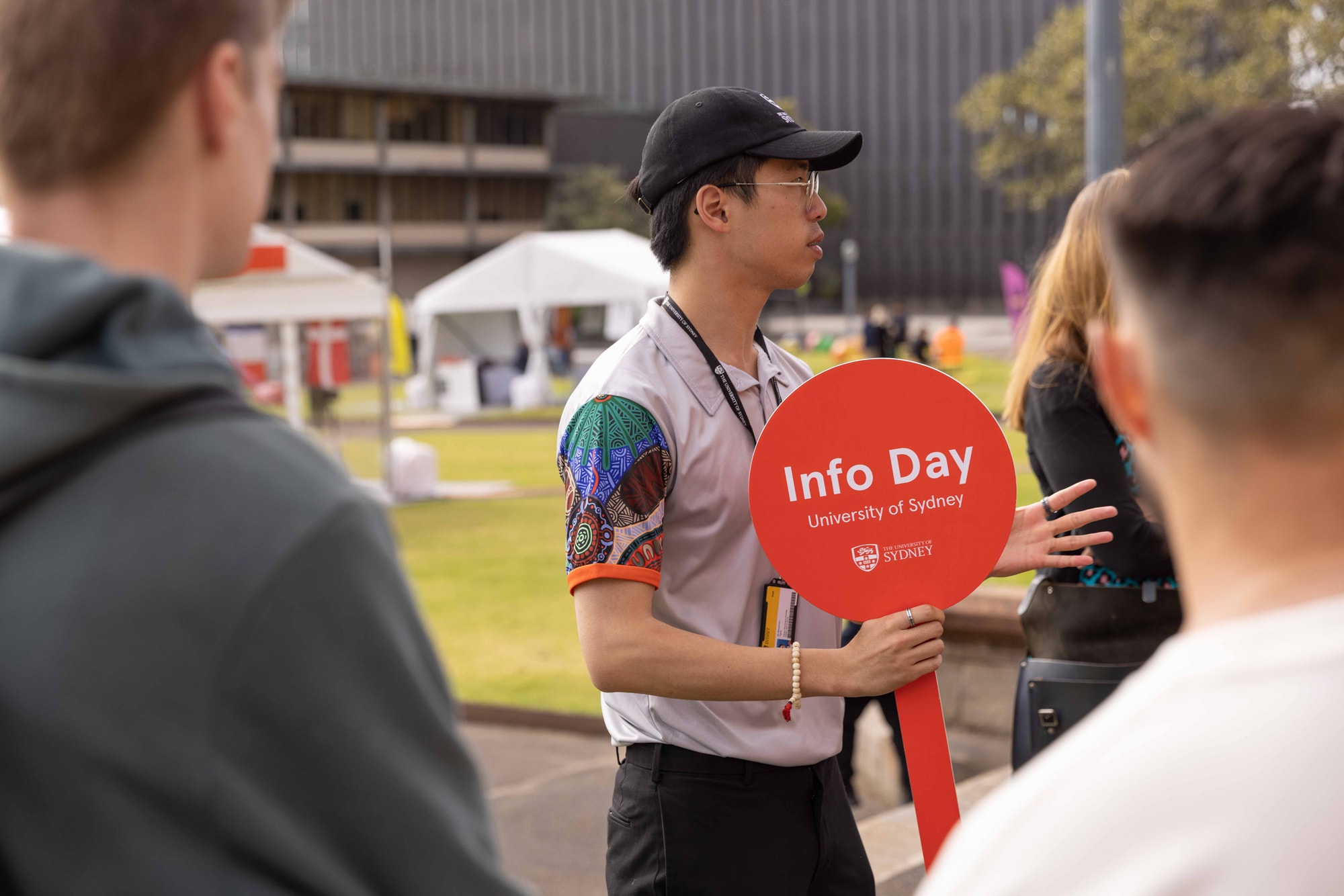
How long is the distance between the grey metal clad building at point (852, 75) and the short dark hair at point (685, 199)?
6053 cm

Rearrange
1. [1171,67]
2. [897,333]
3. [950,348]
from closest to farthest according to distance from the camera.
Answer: [897,333]
[950,348]
[1171,67]

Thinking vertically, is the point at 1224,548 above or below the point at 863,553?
above

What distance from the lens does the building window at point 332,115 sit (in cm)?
5847

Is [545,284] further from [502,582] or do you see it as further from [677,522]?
[677,522]

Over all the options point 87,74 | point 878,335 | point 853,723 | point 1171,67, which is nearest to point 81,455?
point 87,74

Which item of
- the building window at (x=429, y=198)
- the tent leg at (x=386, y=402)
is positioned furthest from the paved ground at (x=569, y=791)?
the building window at (x=429, y=198)

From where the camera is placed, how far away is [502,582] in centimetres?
998

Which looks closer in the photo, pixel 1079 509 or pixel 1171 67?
pixel 1079 509

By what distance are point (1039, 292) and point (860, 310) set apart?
6447 centimetres

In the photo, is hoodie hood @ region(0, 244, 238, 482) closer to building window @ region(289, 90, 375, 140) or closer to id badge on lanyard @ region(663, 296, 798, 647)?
id badge on lanyard @ region(663, 296, 798, 647)

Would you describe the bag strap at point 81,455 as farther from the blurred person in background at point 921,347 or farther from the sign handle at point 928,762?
the blurred person in background at point 921,347

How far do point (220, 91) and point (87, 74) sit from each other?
0.31ft

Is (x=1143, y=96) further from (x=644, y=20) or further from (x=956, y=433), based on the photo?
(x=644, y=20)

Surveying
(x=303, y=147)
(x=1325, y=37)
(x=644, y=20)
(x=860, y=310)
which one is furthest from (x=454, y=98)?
(x=1325, y=37)
